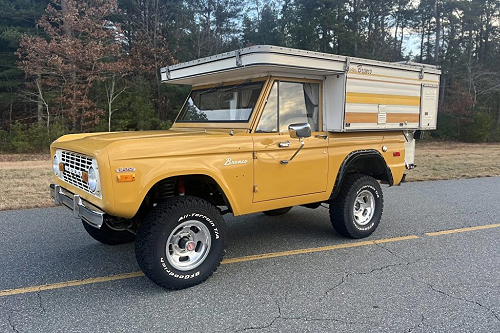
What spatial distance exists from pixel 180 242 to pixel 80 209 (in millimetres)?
989

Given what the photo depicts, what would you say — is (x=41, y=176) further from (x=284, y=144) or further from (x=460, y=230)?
A: (x=460, y=230)

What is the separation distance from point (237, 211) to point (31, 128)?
702 inches

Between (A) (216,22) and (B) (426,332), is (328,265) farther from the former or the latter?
(A) (216,22)

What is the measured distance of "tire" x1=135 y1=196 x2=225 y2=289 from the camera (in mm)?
3525

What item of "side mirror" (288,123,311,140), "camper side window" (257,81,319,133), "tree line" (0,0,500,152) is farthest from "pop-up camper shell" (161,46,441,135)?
"tree line" (0,0,500,152)

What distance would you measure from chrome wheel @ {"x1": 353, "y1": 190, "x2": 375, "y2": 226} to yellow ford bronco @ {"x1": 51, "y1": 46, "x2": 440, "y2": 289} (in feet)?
0.05

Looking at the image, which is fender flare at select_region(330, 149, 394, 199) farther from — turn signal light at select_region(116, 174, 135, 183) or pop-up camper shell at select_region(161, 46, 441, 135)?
turn signal light at select_region(116, 174, 135, 183)

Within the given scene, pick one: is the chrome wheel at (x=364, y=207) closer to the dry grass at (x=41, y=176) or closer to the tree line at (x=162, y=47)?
the dry grass at (x=41, y=176)

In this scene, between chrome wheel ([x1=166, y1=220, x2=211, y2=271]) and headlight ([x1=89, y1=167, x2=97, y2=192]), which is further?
chrome wheel ([x1=166, y1=220, x2=211, y2=271])

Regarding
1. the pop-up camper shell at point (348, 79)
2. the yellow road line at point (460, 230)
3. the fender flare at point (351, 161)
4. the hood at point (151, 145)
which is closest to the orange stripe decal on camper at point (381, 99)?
the pop-up camper shell at point (348, 79)

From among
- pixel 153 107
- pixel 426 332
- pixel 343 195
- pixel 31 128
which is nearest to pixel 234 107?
pixel 343 195

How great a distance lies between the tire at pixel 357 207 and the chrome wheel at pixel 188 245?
6.63 feet

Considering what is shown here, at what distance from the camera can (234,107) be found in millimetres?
4621

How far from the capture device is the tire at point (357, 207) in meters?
5.08
